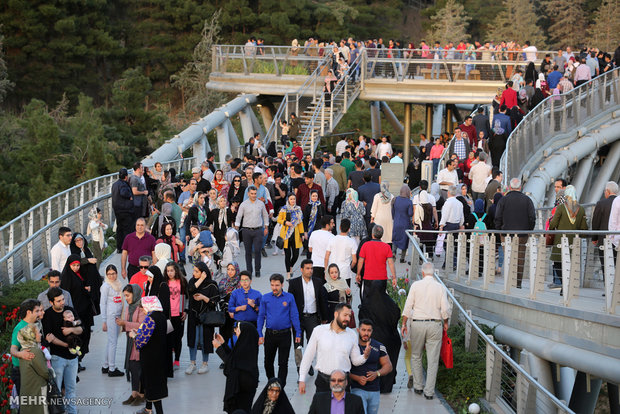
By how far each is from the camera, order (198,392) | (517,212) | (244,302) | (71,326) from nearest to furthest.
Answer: (71,326) → (244,302) → (198,392) → (517,212)

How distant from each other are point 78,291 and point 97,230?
16.4 ft

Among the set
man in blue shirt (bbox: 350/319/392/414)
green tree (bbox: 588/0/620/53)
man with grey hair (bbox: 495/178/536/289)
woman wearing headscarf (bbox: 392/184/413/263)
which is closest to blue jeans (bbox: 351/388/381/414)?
man in blue shirt (bbox: 350/319/392/414)

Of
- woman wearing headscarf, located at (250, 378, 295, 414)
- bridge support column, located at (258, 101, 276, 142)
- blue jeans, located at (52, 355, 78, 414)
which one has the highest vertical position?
bridge support column, located at (258, 101, 276, 142)

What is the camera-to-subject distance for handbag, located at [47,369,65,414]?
9492mm

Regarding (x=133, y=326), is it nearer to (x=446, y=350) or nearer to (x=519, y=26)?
(x=446, y=350)

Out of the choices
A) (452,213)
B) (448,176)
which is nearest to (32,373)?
(452,213)

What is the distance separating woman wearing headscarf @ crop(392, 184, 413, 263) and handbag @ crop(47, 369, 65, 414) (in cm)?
804

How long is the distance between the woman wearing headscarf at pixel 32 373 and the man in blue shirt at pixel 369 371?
3.12 m

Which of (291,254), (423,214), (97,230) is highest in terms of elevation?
(423,214)

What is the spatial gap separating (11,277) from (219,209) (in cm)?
380

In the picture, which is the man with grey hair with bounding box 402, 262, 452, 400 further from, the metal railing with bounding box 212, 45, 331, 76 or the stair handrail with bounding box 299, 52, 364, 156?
the metal railing with bounding box 212, 45, 331, 76

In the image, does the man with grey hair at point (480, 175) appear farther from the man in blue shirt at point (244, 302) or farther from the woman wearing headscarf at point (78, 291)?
the woman wearing headscarf at point (78, 291)

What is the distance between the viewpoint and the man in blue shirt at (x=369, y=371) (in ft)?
29.9

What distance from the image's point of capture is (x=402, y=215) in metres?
16.5
